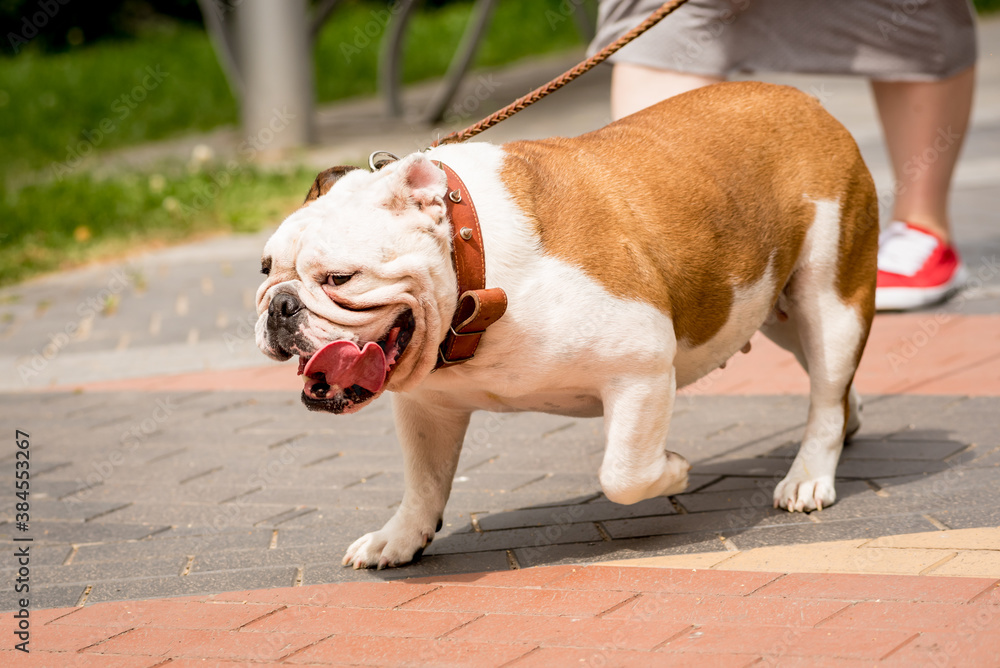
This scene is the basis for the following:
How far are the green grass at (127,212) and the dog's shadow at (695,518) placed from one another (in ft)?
18.1

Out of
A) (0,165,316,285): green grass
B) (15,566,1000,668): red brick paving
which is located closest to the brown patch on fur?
(15,566,1000,668): red brick paving

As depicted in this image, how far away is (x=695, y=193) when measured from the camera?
327 centimetres

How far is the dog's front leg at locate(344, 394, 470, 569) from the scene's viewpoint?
327 cm

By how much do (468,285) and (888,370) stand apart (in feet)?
8.80

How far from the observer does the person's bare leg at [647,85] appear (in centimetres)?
462

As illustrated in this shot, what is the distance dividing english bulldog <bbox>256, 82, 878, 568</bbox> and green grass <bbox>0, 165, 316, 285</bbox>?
5.74m

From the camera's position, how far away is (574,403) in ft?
10.4

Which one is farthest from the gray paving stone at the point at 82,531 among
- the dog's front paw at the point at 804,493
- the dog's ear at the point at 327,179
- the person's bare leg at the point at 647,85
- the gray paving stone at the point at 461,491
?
the person's bare leg at the point at 647,85

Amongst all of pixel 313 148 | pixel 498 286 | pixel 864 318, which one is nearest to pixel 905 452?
pixel 864 318

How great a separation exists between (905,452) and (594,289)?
160 centimetres

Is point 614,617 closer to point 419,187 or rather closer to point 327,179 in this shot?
point 419,187

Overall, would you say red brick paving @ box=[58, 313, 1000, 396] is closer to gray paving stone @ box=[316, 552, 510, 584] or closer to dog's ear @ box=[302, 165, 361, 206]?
gray paving stone @ box=[316, 552, 510, 584]

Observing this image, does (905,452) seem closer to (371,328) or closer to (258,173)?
(371,328)

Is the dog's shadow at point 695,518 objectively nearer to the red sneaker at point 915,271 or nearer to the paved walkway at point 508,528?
the paved walkway at point 508,528
